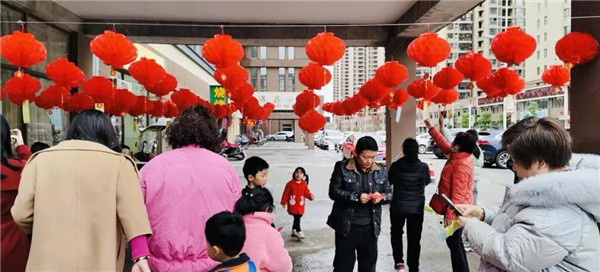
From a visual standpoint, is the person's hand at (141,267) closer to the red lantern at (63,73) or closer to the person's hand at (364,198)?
the person's hand at (364,198)

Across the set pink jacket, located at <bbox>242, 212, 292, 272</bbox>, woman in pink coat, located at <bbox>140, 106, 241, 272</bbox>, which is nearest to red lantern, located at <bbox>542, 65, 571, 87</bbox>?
pink jacket, located at <bbox>242, 212, 292, 272</bbox>

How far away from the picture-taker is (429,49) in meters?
5.67

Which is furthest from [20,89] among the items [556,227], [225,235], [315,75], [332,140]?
[332,140]

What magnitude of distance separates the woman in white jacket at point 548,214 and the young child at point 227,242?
117 centimetres

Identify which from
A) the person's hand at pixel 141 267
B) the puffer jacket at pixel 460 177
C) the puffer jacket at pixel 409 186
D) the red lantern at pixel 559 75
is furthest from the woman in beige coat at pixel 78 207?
the red lantern at pixel 559 75

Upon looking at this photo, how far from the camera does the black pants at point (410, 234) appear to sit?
15.2 feet

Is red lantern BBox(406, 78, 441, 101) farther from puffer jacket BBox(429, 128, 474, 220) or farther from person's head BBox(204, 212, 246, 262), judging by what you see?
person's head BBox(204, 212, 246, 262)

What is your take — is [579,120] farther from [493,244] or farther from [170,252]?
[170,252]

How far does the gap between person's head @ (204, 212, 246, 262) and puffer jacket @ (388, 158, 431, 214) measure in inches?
114

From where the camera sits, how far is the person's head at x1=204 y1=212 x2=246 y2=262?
81.6 inches

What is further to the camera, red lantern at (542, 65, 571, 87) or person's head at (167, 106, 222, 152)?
red lantern at (542, 65, 571, 87)

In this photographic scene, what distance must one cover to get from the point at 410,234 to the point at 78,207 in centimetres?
363

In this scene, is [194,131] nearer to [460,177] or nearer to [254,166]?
[254,166]

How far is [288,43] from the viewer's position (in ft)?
28.9
